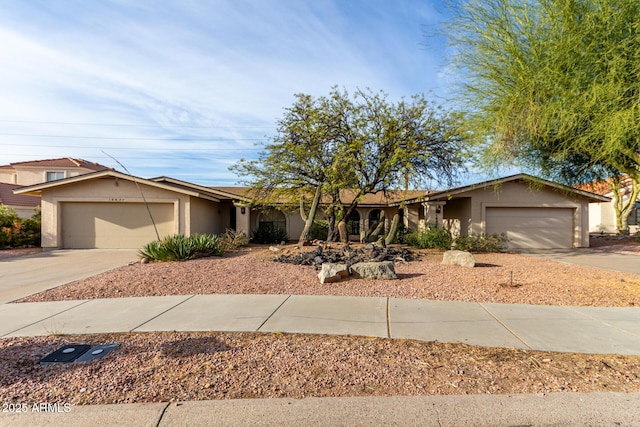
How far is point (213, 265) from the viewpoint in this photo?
10.6 meters

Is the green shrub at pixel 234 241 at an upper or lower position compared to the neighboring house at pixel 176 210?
lower

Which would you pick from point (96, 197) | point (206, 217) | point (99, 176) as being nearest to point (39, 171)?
point (96, 197)

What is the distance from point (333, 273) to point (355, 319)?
9.22ft

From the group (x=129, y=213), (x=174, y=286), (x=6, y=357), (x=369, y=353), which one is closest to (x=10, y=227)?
(x=129, y=213)

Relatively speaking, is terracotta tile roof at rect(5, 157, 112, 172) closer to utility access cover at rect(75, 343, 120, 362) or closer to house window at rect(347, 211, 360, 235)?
house window at rect(347, 211, 360, 235)

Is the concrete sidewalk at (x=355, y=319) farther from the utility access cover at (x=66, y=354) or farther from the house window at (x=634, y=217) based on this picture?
the house window at (x=634, y=217)

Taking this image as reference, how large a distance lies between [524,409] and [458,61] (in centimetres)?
748

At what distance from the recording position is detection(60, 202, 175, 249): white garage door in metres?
16.8

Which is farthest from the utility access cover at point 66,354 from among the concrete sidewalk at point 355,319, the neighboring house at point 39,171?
the neighboring house at point 39,171

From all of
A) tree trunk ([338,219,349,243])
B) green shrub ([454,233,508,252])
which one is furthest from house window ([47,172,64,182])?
green shrub ([454,233,508,252])

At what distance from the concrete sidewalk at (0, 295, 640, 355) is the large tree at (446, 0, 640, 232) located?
3348 mm

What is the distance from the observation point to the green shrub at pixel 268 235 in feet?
63.1

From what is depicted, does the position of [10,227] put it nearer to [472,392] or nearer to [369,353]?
[369,353]

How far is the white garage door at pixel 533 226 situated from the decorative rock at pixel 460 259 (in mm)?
7405
